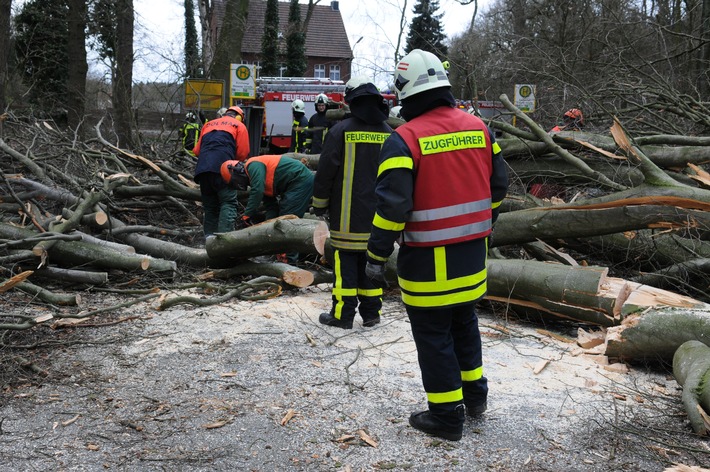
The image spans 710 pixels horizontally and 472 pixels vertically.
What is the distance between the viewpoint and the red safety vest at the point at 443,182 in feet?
10.5

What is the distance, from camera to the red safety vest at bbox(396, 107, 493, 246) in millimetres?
3186

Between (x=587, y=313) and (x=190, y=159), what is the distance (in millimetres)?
6871

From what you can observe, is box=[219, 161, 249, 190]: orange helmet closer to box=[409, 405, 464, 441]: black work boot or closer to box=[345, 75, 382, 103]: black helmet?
box=[345, 75, 382, 103]: black helmet

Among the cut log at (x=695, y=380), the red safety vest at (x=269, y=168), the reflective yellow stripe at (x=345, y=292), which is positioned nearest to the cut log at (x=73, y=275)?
the red safety vest at (x=269, y=168)

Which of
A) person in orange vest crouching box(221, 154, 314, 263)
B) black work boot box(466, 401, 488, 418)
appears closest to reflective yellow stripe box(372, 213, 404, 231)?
black work boot box(466, 401, 488, 418)

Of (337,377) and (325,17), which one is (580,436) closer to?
(337,377)

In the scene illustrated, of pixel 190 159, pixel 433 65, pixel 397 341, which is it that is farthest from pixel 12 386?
pixel 190 159

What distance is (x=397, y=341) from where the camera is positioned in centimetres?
470

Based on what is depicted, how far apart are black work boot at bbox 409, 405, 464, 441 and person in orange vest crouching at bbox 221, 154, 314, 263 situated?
4240 millimetres

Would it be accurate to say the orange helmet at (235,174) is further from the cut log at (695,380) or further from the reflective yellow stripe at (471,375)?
the cut log at (695,380)

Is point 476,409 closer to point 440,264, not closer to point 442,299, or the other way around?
point 442,299

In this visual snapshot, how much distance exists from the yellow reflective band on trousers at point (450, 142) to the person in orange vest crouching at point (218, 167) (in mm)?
4771

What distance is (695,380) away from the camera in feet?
11.2

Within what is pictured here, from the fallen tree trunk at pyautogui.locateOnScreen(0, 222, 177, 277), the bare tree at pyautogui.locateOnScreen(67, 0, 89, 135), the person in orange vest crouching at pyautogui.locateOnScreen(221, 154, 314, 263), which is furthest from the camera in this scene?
the bare tree at pyautogui.locateOnScreen(67, 0, 89, 135)
